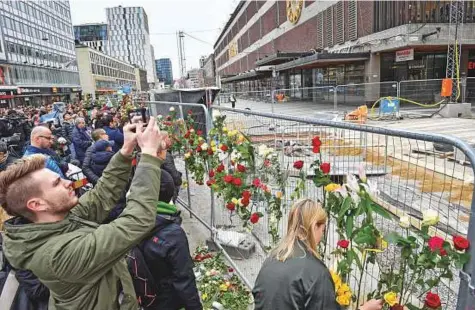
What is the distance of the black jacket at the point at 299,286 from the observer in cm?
171

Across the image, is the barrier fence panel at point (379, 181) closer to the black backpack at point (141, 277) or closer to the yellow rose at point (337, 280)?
the yellow rose at point (337, 280)

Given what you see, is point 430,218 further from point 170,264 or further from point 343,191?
point 170,264

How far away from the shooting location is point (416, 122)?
15234mm

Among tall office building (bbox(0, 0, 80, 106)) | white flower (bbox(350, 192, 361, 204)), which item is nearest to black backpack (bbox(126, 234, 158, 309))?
white flower (bbox(350, 192, 361, 204))

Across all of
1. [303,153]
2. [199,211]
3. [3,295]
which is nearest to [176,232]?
[3,295]

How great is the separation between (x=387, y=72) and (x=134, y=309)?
2496 cm

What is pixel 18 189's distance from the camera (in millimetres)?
1556

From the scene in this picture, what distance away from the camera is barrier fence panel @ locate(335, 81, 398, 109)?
55.3ft

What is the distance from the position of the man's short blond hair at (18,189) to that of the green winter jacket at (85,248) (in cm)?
7

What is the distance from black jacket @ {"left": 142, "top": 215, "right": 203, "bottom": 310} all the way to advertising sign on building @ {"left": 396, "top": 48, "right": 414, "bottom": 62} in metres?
22.1

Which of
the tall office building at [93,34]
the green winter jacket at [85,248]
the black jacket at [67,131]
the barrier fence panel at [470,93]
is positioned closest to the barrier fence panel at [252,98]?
the barrier fence panel at [470,93]

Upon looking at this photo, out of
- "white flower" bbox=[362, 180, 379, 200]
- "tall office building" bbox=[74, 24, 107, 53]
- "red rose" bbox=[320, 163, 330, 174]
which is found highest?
"tall office building" bbox=[74, 24, 107, 53]

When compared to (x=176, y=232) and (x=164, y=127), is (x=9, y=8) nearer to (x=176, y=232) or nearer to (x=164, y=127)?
(x=164, y=127)

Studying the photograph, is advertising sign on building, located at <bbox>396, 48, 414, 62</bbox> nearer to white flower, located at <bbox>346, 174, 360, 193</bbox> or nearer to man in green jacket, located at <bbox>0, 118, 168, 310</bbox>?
white flower, located at <bbox>346, 174, 360, 193</bbox>
